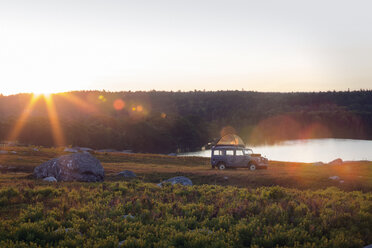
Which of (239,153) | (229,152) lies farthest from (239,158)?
(229,152)

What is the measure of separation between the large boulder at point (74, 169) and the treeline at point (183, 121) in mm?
75902

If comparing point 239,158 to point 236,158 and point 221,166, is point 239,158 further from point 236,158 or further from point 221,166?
point 221,166

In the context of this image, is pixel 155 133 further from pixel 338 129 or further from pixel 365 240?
pixel 365 240

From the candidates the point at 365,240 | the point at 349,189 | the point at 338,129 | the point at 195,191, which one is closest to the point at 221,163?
the point at 349,189

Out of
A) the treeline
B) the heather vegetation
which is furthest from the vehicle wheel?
the treeline

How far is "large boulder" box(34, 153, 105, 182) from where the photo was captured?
83.0 ft

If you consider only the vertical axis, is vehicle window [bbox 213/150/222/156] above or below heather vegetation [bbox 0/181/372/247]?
above

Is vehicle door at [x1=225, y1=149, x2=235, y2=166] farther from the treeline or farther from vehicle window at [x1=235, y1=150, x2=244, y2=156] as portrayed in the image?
the treeline

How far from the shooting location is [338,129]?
148250 mm

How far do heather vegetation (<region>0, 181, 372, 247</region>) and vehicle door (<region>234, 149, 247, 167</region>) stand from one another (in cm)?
1934

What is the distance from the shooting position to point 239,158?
34625 millimetres

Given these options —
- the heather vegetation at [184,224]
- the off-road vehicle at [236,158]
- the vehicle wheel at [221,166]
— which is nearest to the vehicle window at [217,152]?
the off-road vehicle at [236,158]

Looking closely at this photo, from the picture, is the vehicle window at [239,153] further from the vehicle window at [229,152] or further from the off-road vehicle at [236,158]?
the vehicle window at [229,152]

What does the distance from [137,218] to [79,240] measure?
2.62 m
